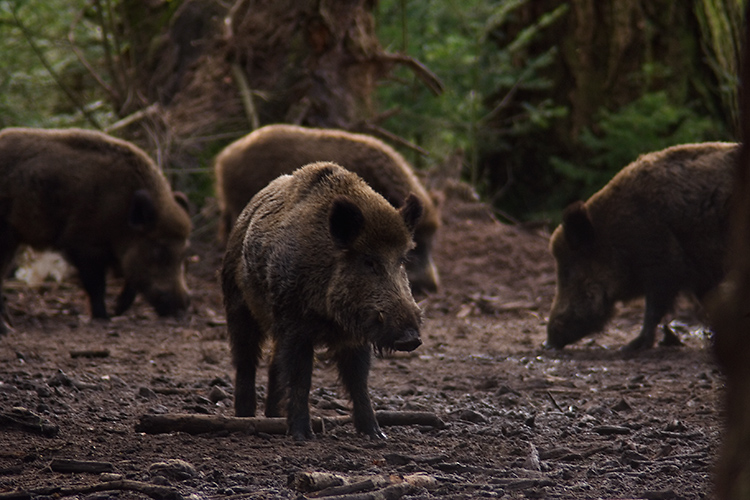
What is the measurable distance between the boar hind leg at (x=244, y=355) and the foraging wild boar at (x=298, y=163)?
15.4ft

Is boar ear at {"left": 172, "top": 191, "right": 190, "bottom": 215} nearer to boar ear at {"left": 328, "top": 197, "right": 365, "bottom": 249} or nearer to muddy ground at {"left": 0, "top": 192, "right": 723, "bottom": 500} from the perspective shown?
muddy ground at {"left": 0, "top": 192, "right": 723, "bottom": 500}

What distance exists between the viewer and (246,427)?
15.1 ft

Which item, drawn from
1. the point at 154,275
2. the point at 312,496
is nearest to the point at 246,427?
the point at 312,496

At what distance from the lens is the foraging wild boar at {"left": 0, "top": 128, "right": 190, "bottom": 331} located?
9.25 meters

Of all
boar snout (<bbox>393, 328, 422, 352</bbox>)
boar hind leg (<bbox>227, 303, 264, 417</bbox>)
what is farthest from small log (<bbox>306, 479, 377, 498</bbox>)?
boar hind leg (<bbox>227, 303, 264, 417</bbox>)

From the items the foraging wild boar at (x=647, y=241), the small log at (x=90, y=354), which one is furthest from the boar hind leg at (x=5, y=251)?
the foraging wild boar at (x=647, y=241)

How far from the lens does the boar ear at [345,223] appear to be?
4562 mm

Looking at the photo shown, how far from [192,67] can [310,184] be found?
9.11m

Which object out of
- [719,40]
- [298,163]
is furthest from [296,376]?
[719,40]

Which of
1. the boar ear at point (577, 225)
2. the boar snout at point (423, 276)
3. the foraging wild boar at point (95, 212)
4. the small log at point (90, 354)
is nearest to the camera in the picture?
the small log at point (90, 354)

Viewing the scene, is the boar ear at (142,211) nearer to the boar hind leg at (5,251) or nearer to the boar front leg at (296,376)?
the boar hind leg at (5,251)

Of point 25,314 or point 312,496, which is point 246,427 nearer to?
point 312,496

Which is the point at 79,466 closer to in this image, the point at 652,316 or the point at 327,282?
the point at 327,282

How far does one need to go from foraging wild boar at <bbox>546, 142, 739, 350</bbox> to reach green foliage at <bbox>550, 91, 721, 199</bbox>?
14.5ft
